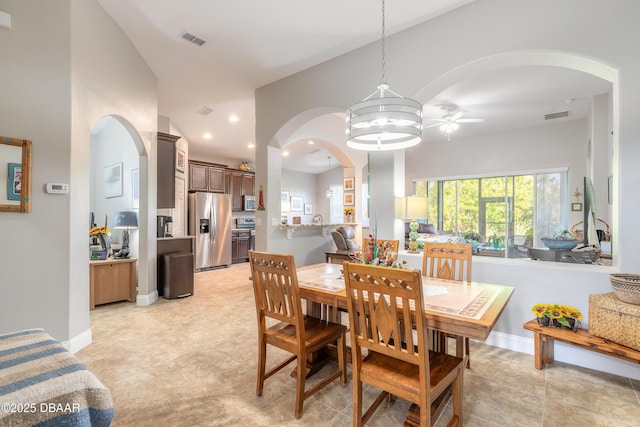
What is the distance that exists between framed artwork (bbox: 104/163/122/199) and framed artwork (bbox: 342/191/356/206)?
16.4 feet

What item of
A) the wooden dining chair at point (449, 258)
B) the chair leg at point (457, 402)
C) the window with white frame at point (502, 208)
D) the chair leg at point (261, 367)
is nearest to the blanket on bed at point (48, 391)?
the chair leg at point (261, 367)

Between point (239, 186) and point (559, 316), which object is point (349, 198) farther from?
point (559, 316)

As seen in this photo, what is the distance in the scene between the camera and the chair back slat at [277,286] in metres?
1.91

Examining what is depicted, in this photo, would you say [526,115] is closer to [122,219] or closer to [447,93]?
[447,93]

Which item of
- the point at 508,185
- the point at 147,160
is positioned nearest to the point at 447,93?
the point at 508,185

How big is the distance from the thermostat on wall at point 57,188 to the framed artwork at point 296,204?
25.6 feet

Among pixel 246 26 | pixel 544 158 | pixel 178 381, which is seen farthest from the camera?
pixel 544 158

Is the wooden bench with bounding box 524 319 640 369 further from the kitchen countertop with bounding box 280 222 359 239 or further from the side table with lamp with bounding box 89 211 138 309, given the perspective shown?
the side table with lamp with bounding box 89 211 138 309

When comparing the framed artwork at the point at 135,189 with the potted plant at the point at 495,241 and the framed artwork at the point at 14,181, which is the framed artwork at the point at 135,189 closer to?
the framed artwork at the point at 14,181

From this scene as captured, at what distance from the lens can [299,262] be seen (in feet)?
19.8

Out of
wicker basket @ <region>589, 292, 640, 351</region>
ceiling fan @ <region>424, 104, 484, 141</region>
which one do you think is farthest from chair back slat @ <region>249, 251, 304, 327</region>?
ceiling fan @ <region>424, 104, 484, 141</region>

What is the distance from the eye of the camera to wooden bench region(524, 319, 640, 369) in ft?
6.81

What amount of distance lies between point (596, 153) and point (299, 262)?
5023 millimetres

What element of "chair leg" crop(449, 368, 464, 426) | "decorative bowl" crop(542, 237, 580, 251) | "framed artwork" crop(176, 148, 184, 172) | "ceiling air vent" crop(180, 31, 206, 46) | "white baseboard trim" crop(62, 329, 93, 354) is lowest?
"white baseboard trim" crop(62, 329, 93, 354)
